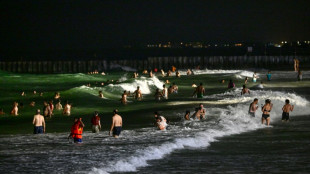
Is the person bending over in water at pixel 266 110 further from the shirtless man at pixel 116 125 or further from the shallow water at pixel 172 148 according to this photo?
the shirtless man at pixel 116 125

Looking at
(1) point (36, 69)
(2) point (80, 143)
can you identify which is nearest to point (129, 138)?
(2) point (80, 143)

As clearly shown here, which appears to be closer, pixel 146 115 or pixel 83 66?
pixel 146 115

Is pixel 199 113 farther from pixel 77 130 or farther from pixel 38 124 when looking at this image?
pixel 77 130

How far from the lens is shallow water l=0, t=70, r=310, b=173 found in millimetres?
17891

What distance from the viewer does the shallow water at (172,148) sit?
1789cm

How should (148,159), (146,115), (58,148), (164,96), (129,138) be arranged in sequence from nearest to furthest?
(148,159) → (58,148) → (129,138) → (146,115) → (164,96)

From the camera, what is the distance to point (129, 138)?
79.7 feet

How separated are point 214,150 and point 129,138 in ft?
13.5

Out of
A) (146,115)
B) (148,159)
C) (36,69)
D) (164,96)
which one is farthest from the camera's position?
(36,69)

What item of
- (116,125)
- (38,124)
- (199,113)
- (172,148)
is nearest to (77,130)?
(116,125)

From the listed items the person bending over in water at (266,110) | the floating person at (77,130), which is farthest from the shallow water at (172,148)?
the person bending over in water at (266,110)

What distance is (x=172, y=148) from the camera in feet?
70.9

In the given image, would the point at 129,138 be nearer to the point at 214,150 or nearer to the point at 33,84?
the point at 214,150

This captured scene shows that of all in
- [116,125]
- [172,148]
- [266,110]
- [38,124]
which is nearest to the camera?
[172,148]
